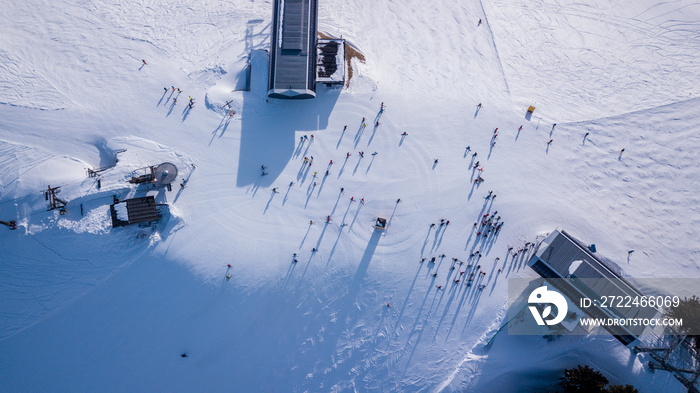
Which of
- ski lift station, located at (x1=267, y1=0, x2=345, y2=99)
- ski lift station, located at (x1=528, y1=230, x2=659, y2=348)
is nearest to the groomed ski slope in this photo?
ski lift station, located at (x1=267, y1=0, x2=345, y2=99)

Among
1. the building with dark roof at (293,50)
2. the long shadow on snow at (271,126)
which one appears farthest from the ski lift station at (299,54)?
the long shadow on snow at (271,126)

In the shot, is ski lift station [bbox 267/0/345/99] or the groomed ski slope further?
ski lift station [bbox 267/0/345/99]

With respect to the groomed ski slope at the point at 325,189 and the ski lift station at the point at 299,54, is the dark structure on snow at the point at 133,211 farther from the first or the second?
the ski lift station at the point at 299,54

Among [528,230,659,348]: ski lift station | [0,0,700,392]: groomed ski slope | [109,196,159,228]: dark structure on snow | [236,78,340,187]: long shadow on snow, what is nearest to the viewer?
[528,230,659,348]: ski lift station

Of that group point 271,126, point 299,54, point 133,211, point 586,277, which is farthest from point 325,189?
point 586,277

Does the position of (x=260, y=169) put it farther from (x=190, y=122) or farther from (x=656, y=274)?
(x=656, y=274)

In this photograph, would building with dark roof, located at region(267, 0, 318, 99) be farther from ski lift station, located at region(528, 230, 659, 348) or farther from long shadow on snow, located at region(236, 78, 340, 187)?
ski lift station, located at region(528, 230, 659, 348)

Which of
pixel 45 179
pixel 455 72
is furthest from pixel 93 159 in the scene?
pixel 455 72
